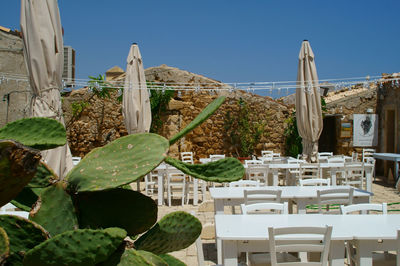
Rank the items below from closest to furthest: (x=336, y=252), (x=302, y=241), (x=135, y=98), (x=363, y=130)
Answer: (x=302, y=241), (x=336, y=252), (x=135, y=98), (x=363, y=130)

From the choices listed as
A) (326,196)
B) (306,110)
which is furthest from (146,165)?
(306,110)

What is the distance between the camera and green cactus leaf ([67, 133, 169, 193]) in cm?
83

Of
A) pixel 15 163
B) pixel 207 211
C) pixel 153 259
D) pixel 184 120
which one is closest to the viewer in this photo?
pixel 15 163

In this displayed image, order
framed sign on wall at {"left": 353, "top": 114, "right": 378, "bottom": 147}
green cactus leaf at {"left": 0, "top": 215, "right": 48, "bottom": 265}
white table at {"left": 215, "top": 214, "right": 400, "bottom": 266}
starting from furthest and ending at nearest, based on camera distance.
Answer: framed sign on wall at {"left": 353, "top": 114, "right": 378, "bottom": 147}, white table at {"left": 215, "top": 214, "right": 400, "bottom": 266}, green cactus leaf at {"left": 0, "top": 215, "right": 48, "bottom": 265}

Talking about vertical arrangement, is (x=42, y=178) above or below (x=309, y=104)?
below

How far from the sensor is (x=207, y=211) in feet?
19.3

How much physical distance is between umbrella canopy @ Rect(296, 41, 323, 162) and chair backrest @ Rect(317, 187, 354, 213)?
3.69m

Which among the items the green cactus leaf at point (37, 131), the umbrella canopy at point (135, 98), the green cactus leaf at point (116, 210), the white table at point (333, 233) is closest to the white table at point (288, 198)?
the white table at point (333, 233)

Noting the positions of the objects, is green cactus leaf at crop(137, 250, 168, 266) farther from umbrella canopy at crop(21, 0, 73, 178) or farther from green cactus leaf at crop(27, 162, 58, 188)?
umbrella canopy at crop(21, 0, 73, 178)

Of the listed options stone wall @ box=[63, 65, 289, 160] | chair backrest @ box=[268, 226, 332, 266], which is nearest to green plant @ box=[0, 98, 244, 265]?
chair backrest @ box=[268, 226, 332, 266]

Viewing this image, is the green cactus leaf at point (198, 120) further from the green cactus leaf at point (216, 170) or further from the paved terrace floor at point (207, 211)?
the paved terrace floor at point (207, 211)

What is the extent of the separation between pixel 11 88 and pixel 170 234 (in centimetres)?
1122

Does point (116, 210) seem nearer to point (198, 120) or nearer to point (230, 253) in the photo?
point (198, 120)

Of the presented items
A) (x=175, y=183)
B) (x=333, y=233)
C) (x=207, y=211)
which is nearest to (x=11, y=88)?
(x=175, y=183)
